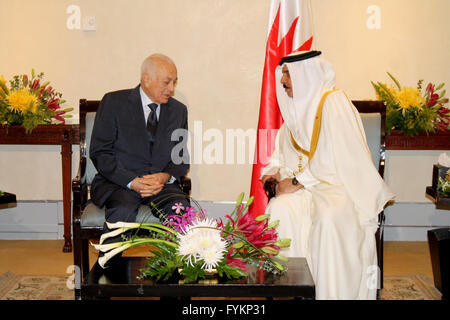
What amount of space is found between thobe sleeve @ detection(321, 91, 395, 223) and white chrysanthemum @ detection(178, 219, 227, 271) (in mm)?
1239

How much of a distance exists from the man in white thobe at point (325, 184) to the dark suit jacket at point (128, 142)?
78 cm

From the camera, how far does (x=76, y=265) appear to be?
3.70 m

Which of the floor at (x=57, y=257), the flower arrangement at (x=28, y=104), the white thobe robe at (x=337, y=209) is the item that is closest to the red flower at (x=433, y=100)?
the floor at (x=57, y=257)

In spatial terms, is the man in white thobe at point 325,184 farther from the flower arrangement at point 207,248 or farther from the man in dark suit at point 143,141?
the man in dark suit at point 143,141

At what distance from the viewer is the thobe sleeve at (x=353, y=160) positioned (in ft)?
11.0

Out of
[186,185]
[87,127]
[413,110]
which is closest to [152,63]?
[87,127]

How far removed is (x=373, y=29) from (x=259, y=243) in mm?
3125

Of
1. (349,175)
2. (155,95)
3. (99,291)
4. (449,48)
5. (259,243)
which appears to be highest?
(449,48)

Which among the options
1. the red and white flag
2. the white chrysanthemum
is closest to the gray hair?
the red and white flag

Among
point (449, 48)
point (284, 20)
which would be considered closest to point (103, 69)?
point (284, 20)

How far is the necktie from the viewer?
3987 mm

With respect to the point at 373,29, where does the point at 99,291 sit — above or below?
below

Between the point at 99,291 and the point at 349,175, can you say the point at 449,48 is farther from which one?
the point at 99,291

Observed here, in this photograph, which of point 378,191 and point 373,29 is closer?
point 378,191
